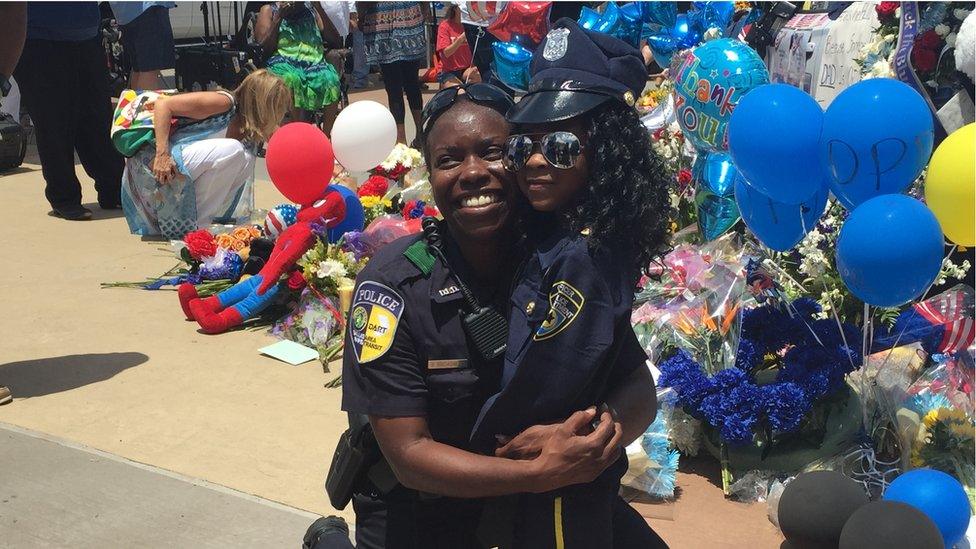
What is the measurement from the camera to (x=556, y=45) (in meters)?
2.42

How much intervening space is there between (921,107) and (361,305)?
216 centimetres

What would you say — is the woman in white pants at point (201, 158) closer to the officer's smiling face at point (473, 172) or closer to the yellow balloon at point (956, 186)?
the yellow balloon at point (956, 186)

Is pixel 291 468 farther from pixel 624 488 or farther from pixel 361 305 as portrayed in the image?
pixel 361 305

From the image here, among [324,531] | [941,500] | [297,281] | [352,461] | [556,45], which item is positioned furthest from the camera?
[297,281]

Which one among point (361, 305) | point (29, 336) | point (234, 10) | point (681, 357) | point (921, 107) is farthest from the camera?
point (234, 10)

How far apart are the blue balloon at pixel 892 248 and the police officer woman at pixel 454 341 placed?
1.33 metres

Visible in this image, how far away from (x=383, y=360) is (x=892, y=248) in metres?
1.85

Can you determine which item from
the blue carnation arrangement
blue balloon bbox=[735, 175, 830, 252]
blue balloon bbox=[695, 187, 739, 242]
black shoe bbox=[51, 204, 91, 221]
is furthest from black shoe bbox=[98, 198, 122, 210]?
blue balloon bbox=[735, 175, 830, 252]

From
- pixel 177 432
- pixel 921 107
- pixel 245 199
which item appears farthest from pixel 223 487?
pixel 245 199

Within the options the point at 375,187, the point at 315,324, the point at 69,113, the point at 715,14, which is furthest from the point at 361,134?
the point at 69,113

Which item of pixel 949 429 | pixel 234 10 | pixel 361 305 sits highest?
pixel 361 305

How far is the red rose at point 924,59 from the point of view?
5043 millimetres

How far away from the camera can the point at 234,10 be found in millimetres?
16359

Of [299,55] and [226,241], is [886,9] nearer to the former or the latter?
[226,241]
